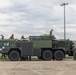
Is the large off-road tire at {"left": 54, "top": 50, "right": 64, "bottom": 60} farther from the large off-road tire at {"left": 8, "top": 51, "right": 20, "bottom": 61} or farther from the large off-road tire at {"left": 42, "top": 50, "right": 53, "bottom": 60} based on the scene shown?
the large off-road tire at {"left": 8, "top": 51, "right": 20, "bottom": 61}

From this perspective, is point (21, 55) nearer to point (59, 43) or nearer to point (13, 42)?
Answer: point (13, 42)

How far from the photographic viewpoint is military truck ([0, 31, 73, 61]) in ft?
99.1

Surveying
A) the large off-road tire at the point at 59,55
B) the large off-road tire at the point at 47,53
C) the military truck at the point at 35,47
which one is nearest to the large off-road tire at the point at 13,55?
the military truck at the point at 35,47

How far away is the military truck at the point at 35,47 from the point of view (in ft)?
99.1

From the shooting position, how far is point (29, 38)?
30812 mm

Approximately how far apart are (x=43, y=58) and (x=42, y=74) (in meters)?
14.8

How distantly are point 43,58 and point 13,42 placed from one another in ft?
11.5

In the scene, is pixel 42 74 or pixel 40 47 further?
pixel 40 47

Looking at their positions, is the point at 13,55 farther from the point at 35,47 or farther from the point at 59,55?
the point at 59,55

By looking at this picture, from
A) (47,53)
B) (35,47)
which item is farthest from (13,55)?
(47,53)

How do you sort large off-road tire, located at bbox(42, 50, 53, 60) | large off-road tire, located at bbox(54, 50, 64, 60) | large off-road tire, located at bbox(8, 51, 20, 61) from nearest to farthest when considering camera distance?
1. large off-road tire, located at bbox(8, 51, 20, 61)
2. large off-road tire, located at bbox(42, 50, 53, 60)
3. large off-road tire, located at bbox(54, 50, 64, 60)

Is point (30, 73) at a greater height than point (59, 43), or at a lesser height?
lesser

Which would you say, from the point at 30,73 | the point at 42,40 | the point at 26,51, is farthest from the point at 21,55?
the point at 30,73

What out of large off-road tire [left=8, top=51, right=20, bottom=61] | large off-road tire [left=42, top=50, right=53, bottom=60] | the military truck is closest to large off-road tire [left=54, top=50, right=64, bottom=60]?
the military truck
